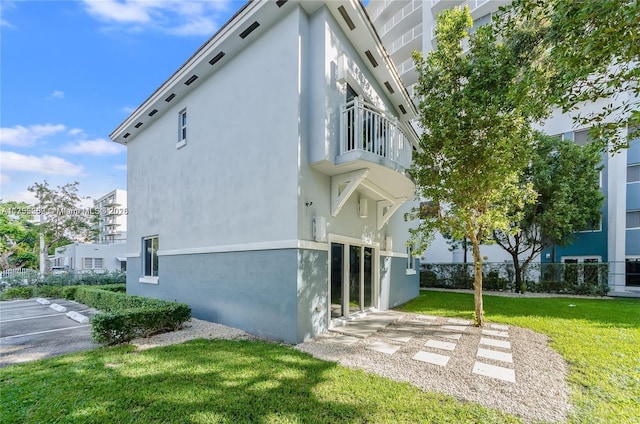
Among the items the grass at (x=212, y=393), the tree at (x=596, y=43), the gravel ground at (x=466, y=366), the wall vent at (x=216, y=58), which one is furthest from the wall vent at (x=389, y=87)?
the grass at (x=212, y=393)

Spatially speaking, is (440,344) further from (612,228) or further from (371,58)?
(612,228)

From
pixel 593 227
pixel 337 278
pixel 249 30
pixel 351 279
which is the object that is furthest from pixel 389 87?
pixel 593 227

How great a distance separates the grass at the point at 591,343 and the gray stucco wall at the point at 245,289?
15.0ft

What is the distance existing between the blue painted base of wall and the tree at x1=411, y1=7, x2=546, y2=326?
3.47 metres

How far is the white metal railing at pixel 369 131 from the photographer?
22.2 feet

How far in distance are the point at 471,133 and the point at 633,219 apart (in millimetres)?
17774

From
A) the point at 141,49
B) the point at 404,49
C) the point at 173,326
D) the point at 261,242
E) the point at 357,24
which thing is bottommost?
the point at 173,326

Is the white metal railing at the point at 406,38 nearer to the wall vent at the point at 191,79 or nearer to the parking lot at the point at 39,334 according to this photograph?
the wall vent at the point at 191,79

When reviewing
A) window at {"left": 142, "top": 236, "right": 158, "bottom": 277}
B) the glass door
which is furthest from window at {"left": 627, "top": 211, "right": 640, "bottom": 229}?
window at {"left": 142, "top": 236, "right": 158, "bottom": 277}

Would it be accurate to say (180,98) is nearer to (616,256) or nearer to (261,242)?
(261,242)

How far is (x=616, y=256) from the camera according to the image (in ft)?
54.9

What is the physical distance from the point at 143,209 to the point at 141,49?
564 centimetres

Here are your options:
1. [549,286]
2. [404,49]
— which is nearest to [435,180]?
[549,286]

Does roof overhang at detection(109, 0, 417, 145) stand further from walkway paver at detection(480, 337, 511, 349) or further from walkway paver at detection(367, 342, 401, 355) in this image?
walkway paver at detection(480, 337, 511, 349)
